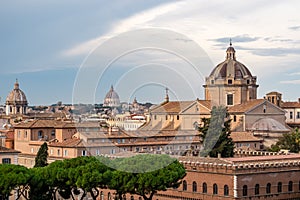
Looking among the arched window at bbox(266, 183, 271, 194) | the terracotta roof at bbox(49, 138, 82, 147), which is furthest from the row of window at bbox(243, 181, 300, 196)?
the terracotta roof at bbox(49, 138, 82, 147)

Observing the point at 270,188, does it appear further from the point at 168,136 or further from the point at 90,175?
the point at 168,136

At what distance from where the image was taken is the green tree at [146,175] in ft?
111

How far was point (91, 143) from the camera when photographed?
166ft

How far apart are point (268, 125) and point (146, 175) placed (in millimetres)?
32248

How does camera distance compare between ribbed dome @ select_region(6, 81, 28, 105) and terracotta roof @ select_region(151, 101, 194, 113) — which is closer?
terracotta roof @ select_region(151, 101, 194, 113)

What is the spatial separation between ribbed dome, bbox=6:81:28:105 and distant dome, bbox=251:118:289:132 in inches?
2911

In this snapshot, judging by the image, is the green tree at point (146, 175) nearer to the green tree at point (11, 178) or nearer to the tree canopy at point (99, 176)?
the tree canopy at point (99, 176)

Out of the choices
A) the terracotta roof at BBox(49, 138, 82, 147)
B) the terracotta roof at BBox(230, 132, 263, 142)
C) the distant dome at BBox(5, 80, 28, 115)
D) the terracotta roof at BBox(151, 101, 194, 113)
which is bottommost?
the terracotta roof at BBox(49, 138, 82, 147)

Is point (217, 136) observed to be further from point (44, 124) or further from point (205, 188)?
point (44, 124)

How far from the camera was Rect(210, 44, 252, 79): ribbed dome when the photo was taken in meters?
74.6

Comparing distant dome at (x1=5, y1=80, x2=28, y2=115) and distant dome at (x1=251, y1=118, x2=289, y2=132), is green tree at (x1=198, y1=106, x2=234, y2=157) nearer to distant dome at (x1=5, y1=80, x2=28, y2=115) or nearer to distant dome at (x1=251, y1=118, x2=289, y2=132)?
distant dome at (x1=251, y1=118, x2=289, y2=132)

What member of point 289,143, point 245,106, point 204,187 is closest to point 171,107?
point 245,106

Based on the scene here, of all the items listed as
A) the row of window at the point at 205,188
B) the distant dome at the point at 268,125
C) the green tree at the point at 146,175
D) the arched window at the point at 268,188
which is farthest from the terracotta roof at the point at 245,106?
the green tree at the point at 146,175

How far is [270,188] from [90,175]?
992 centimetres
